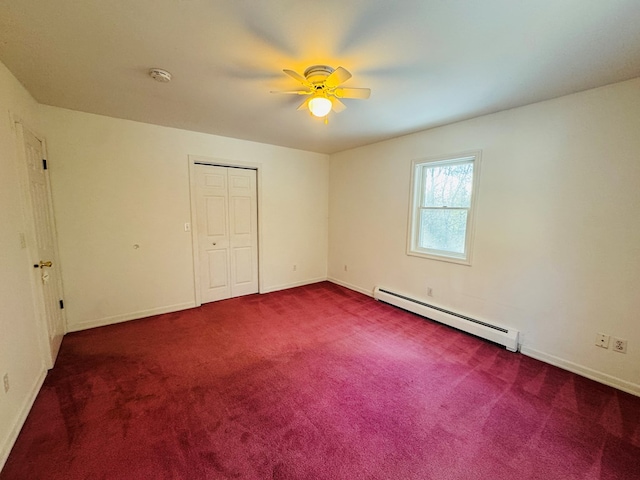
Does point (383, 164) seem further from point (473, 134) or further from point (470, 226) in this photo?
point (470, 226)

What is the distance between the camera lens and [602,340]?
2150 mm

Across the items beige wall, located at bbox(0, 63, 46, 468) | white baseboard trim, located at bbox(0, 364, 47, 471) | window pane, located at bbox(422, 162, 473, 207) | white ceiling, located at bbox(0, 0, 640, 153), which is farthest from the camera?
window pane, located at bbox(422, 162, 473, 207)

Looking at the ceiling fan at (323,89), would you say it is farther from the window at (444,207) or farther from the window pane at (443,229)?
the window pane at (443,229)

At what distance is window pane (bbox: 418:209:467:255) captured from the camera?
311 cm

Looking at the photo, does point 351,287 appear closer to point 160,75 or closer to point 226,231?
point 226,231

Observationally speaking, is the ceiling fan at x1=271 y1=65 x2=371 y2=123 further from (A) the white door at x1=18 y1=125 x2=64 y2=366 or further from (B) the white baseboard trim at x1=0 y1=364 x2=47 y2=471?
(B) the white baseboard trim at x1=0 y1=364 x2=47 y2=471

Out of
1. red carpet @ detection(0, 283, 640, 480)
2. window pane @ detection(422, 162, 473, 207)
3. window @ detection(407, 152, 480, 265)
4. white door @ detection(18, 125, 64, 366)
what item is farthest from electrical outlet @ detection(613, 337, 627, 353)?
white door @ detection(18, 125, 64, 366)

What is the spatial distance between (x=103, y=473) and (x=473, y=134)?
409cm

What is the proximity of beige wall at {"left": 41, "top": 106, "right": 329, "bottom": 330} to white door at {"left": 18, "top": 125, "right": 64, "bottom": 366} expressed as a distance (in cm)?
13

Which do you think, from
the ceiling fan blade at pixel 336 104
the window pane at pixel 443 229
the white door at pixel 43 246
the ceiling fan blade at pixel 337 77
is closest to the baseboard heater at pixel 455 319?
the window pane at pixel 443 229

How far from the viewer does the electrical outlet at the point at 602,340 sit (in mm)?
2133

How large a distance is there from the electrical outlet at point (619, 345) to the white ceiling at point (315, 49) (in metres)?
2.08

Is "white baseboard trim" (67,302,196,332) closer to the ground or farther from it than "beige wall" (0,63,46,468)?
closer to the ground

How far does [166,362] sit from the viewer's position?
237 centimetres
